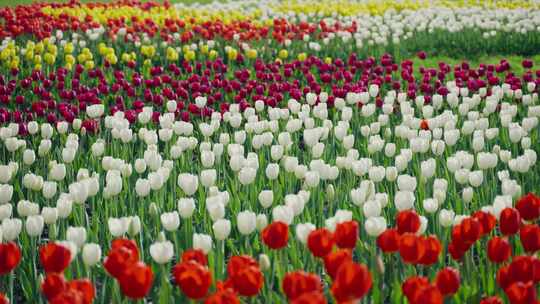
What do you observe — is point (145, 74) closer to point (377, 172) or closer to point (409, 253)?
point (377, 172)

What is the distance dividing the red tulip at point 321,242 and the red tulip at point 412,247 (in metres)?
0.28

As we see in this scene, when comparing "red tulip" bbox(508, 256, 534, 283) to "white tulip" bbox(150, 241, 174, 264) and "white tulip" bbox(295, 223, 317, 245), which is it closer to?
"white tulip" bbox(295, 223, 317, 245)

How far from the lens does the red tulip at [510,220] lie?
8.54 feet

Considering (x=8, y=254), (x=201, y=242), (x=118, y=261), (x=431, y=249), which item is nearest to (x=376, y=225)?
(x=431, y=249)

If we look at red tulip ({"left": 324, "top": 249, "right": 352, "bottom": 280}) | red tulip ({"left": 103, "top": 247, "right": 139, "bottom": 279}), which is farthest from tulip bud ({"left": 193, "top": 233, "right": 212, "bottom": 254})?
red tulip ({"left": 324, "top": 249, "right": 352, "bottom": 280})

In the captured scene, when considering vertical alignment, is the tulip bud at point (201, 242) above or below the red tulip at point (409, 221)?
below

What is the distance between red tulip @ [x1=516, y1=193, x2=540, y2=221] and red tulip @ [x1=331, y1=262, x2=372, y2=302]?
3.92 feet

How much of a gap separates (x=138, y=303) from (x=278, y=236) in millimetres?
644

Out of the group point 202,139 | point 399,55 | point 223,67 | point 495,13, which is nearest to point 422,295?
point 202,139

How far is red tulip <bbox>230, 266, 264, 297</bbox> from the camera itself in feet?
6.82

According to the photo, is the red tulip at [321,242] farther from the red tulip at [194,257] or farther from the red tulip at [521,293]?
the red tulip at [521,293]

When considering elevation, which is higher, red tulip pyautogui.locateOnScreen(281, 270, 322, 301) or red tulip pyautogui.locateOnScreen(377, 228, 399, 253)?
red tulip pyautogui.locateOnScreen(281, 270, 322, 301)

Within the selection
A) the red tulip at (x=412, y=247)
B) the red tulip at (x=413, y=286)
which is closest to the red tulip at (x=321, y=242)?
the red tulip at (x=412, y=247)

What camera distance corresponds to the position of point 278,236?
97.3 inches
